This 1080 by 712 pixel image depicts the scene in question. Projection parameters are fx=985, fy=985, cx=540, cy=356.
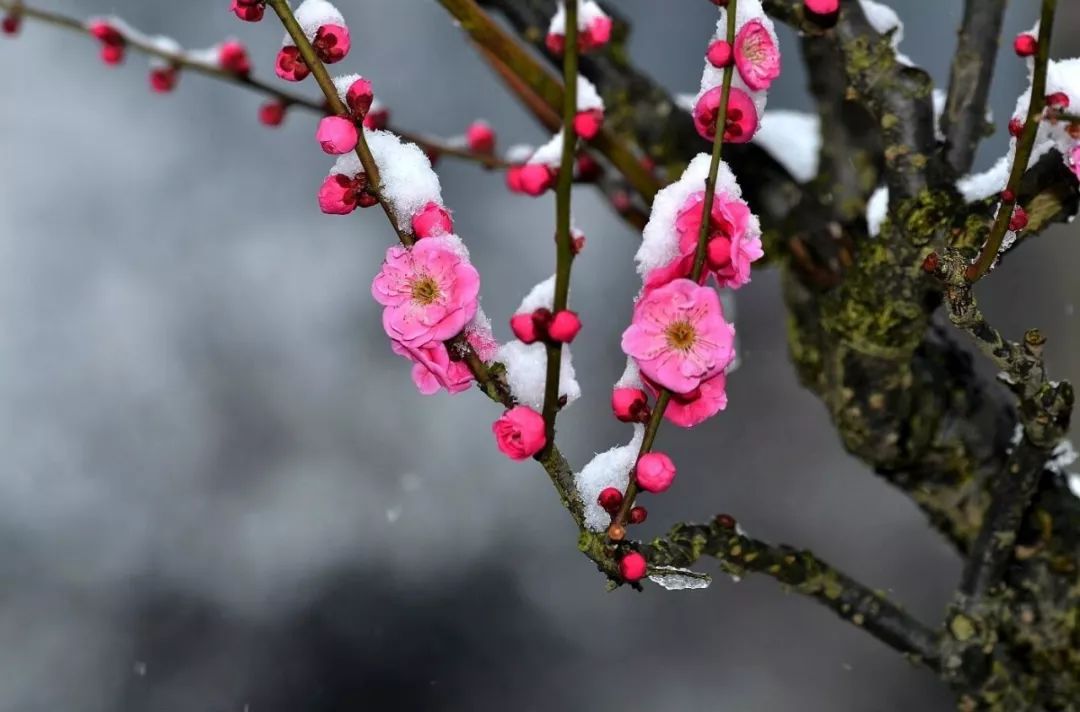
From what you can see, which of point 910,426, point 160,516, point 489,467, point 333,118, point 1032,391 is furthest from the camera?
point 489,467

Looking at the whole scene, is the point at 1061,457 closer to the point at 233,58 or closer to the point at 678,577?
the point at 678,577

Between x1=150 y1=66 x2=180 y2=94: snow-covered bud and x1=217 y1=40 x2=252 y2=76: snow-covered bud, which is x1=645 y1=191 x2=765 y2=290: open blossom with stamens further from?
x1=150 y1=66 x2=180 y2=94: snow-covered bud

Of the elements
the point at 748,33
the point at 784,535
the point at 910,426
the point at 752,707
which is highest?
the point at 784,535

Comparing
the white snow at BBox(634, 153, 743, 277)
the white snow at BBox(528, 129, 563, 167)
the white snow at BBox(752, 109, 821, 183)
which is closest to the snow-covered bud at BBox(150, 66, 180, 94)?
the white snow at BBox(752, 109, 821, 183)

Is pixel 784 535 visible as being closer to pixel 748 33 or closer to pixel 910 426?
pixel 910 426

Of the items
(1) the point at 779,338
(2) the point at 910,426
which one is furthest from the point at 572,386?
(1) the point at 779,338

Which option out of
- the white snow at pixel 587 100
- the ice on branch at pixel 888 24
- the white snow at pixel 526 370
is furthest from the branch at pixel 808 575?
the ice on branch at pixel 888 24

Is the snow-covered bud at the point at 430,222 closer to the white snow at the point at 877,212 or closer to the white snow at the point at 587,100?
the white snow at the point at 587,100
